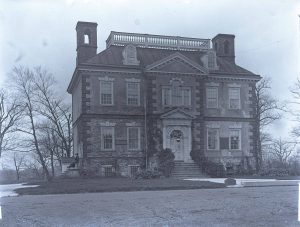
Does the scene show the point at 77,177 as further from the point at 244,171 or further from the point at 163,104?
the point at 244,171

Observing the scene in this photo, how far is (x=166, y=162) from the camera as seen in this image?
1200 inches

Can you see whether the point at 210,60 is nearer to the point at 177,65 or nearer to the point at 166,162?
the point at 177,65

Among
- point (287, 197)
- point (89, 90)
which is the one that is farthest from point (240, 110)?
point (287, 197)

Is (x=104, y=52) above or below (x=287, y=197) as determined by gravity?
above

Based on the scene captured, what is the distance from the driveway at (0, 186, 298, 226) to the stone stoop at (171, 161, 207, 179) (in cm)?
1518

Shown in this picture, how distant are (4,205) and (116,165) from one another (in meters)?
17.7

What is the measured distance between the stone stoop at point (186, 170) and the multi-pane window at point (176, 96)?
4293 millimetres

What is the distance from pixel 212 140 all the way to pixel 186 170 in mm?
3906

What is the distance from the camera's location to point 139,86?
32.7 meters

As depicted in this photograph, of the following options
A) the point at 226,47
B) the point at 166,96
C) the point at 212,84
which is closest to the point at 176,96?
the point at 166,96

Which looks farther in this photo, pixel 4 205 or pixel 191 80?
pixel 191 80

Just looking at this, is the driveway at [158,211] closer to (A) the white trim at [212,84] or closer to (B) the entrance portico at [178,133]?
(B) the entrance portico at [178,133]

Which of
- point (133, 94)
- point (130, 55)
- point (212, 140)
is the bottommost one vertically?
point (212, 140)

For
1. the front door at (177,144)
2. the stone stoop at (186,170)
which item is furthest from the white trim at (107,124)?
the stone stoop at (186,170)
